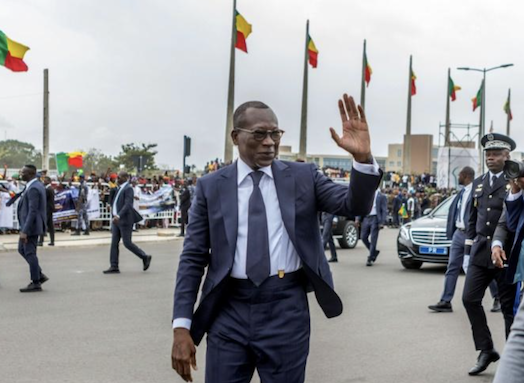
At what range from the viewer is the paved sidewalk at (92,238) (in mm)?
19781

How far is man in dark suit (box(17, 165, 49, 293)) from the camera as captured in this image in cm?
1120

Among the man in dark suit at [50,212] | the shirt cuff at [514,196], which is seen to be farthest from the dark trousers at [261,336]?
the man in dark suit at [50,212]

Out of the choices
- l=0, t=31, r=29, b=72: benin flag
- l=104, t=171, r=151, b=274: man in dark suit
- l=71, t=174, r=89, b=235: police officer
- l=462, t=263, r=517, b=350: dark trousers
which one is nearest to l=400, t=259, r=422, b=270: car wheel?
l=104, t=171, r=151, b=274: man in dark suit

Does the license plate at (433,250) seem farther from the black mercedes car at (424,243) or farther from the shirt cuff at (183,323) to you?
the shirt cuff at (183,323)

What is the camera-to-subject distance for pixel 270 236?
3.56m

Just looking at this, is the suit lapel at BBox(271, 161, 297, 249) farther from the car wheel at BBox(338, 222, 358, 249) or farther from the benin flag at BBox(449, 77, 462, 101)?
the benin flag at BBox(449, 77, 462, 101)

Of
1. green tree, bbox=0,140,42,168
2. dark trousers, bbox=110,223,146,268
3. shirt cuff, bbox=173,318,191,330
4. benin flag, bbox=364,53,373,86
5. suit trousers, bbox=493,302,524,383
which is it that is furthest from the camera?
green tree, bbox=0,140,42,168

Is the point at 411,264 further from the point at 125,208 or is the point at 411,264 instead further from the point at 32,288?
the point at 32,288

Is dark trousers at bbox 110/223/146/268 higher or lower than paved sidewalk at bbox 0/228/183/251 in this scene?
higher

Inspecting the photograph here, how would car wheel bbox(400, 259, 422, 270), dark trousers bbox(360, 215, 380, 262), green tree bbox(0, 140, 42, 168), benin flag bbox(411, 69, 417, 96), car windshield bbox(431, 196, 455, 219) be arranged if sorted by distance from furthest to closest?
green tree bbox(0, 140, 42, 168), benin flag bbox(411, 69, 417, 96), dark trousers bbox(360, 215, 380, 262), car windshield bbox(431, 196, 455, 219), car wheel bbox(400, 259, 422, 270)

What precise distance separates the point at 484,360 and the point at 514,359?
209 inches

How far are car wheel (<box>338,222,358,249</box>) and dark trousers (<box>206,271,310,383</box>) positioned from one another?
16767 mm

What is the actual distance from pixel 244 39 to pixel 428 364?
29892 mm

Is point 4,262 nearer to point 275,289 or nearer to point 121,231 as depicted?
point 121,231
